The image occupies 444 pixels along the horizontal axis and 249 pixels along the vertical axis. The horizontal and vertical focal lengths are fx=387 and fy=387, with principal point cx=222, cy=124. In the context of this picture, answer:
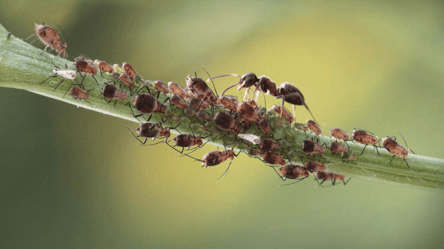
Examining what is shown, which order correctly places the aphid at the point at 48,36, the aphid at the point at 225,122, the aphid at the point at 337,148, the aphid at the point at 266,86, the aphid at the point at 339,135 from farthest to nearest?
1. the aphid at the point at 48,36
2. the aphid at the point at 266,86
3. the aphid at the point at 339,135
4. the aphid at the point at 337,148
5. the aphid at the point at 225,122

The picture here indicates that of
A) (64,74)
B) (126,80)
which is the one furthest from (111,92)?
(64,74)

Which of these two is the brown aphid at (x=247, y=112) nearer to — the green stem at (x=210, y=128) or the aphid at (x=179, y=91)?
the green stem at (x=210, y=128)

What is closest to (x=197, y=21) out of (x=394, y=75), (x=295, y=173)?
(x=394, y=75)

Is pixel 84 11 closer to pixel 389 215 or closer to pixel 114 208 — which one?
pixel 114 208

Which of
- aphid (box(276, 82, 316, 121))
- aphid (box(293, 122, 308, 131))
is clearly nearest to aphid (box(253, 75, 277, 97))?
aphid (box(276, 82, 316, 121))

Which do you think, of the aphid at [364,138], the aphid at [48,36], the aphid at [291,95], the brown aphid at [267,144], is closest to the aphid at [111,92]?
the brown aphid at [267,144]

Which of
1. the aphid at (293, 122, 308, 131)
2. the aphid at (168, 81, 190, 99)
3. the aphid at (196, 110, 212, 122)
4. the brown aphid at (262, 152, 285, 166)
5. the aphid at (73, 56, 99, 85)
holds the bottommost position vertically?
the brown aphid at (262, 152, 285, 166)

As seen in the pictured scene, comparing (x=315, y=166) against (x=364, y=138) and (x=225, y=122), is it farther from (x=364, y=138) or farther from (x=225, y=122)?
(x=225, y=122)

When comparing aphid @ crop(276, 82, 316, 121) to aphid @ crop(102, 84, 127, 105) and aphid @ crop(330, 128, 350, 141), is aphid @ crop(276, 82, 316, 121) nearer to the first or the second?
aphid @ crop(330, 128, 350, 141)
